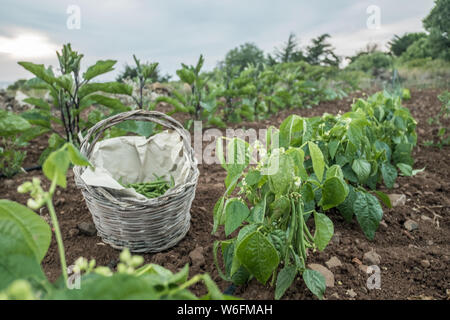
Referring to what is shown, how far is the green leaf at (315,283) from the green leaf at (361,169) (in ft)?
2.33

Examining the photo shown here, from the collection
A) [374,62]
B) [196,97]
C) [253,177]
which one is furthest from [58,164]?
[374,62]

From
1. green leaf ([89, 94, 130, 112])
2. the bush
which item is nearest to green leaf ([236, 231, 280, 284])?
green leaf ([89, 94, 130, 112])

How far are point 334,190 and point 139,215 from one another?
0.83m

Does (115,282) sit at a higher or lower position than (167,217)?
higher

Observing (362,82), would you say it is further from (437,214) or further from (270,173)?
(270,173)

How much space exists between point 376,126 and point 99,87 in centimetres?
209

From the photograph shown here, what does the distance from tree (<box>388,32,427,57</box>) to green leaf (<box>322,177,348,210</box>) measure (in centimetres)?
2813

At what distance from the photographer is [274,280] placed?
3.80ft

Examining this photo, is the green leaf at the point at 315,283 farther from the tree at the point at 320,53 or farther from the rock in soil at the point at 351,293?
the tree at the point at 320,53

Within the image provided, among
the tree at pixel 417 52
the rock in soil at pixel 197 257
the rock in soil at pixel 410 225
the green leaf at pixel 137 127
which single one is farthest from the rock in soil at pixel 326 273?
the tree at pixel 417 52

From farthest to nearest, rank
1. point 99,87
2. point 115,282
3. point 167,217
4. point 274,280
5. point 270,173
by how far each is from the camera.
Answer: point 99,87 → point 167,217 → point 274,280 → point 270,173 → point 115,282

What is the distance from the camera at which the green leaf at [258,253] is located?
3.11ft
